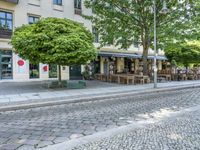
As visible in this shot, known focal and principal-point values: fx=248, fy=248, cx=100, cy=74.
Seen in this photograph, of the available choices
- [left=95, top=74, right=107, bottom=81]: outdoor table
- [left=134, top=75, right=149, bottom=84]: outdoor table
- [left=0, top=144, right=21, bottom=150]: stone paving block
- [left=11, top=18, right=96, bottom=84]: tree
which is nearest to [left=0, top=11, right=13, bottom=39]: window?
[left=11, top=18, right=96, bottom=84]: tree

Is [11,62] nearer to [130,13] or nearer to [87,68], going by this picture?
[87,68]

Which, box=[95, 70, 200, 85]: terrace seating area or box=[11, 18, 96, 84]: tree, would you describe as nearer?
box=[11, 18, 96, 84]: tree

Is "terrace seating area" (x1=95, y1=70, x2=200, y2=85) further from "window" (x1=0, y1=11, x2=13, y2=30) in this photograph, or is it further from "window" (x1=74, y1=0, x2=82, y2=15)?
"window" (x1=0, y1=11, x2=13, y2=30)

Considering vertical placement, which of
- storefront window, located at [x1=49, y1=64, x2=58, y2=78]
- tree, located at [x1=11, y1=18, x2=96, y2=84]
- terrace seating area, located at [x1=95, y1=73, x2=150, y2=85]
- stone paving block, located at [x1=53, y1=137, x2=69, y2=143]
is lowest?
stone paving block, located at [x1=53, y1=137, x2=69, y2=143]

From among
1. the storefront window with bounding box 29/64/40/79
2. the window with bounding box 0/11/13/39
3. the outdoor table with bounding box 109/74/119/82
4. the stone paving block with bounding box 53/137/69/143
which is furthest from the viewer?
the storefront window with bounding box 29/64/40/79

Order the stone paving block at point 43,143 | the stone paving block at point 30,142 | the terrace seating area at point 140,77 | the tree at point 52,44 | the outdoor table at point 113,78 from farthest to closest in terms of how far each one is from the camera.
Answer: the outdoor table at point 113,78 < the terrace seating area at point 140,77 < the tree at point 52,44 < the stone paving block at point 30,142 < the stone paving block at point 43,143

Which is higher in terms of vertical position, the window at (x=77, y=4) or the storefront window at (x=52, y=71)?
the window at (x=77, y=4)

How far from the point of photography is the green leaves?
14.8 metres

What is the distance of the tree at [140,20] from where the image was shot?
20141 millimetres

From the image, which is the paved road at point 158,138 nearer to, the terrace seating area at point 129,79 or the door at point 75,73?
the terrace seating area at point 129,79

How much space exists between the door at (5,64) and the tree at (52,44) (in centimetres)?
650

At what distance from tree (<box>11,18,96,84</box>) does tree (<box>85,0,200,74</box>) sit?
557 cm

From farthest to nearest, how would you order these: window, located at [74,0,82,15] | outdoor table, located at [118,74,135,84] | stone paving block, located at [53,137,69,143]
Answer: window, located at [74,0,82,15]
outdoor table, located at [118,74,135,84]
stone paving block, located at [53,137,69,143]

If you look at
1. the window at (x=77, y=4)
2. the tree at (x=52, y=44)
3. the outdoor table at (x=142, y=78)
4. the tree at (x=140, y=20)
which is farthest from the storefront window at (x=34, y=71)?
the outdoor table at (x=142, y=78)
